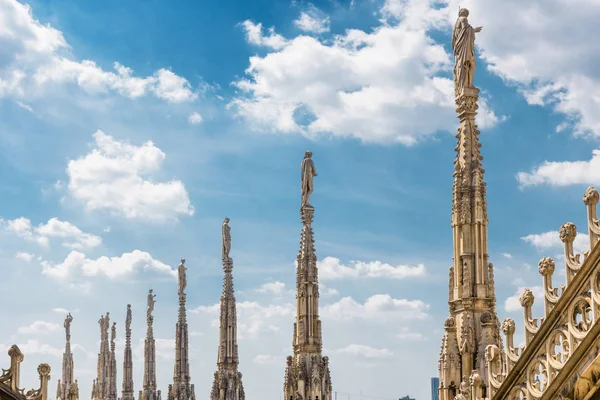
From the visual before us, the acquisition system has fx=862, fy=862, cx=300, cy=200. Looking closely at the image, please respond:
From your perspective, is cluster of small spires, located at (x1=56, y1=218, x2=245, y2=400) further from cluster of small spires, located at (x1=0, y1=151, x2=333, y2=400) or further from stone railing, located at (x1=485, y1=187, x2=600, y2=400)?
stone railing, located at (x1=485, y1=187, x2=600, y2=400)

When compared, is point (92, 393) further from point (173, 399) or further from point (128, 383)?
point (173, 399)

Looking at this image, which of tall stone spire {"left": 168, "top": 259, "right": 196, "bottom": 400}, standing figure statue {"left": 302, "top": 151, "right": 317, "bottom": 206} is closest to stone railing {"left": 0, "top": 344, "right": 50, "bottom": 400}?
standing figure statue {"left": 302, "top": 151, "right": 317, "bottom": 206}

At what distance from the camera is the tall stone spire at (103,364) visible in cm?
7200

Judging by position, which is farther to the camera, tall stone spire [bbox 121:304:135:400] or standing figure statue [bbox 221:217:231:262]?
tall stone spire [bbox 121:304:135:400]

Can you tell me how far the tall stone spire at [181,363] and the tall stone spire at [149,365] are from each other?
42.0 feet

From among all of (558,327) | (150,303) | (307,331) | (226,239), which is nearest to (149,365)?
(150,303)

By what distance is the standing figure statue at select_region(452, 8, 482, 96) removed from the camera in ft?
55.5

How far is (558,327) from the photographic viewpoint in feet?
34.3

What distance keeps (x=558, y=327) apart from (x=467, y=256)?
18.3 ft

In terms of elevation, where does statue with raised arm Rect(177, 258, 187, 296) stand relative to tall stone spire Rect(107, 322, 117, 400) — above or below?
above

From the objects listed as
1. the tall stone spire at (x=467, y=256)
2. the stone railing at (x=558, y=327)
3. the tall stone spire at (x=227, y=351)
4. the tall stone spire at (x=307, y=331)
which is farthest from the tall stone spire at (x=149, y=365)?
the stone railing at (x=558, y=327)

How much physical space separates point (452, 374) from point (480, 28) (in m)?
6.82

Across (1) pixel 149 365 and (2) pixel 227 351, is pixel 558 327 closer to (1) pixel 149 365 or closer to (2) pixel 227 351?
(2) pixel 227 351

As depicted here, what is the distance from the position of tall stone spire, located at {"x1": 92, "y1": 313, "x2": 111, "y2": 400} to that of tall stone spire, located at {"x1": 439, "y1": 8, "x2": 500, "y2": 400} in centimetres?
5961
